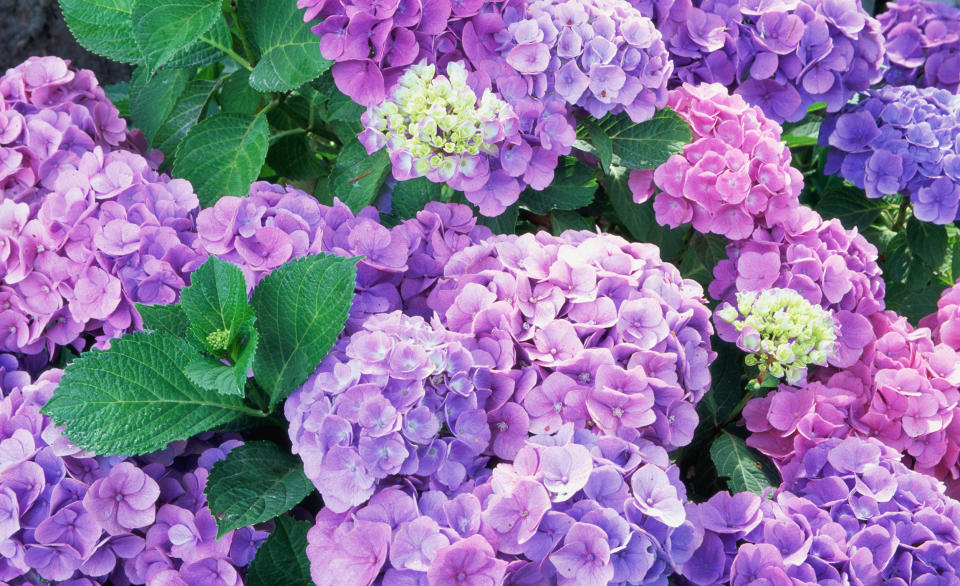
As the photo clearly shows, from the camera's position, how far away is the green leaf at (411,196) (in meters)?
1.35

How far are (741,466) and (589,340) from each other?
352 mm

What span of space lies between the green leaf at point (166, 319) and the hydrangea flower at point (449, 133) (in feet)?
1.15

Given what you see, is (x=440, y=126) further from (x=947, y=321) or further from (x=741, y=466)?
(x=947, y=321)

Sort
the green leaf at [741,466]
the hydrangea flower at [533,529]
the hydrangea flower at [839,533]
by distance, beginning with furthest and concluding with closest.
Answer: the green leaf at [741,466]
the hydrangea flower at [839,533]
the hydrangea flower at [533,529]

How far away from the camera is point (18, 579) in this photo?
1.01 meters

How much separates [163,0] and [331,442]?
2.42ft

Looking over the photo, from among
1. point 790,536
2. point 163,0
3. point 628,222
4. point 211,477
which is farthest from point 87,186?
point 790,536

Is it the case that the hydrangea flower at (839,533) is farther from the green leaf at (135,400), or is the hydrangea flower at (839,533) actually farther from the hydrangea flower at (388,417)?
the green leaf at (135,400)

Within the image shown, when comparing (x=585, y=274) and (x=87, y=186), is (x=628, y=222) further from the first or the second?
(x=87, y=186)

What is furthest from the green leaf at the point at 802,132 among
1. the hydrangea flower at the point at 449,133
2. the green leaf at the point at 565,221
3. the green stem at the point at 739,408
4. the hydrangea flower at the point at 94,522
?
the hydrangea flower at the point at 94,522

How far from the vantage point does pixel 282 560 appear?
3.31 ft

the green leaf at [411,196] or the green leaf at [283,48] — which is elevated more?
the green leaf at [283,48]

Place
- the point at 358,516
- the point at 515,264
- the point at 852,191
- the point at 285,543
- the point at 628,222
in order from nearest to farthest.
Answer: the point at 358,516, the point at 285,543, the point at 515,264, the point at 628,222, the point at 852,191

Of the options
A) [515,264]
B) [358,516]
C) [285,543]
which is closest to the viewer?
[358,516]
